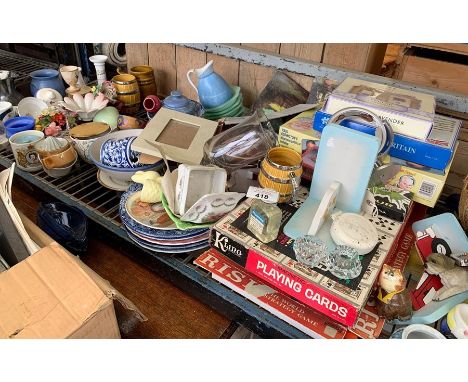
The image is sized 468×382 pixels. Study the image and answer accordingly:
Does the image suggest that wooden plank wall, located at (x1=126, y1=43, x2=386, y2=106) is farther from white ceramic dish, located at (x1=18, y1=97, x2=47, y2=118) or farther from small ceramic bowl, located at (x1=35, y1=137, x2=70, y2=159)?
small ceramic bowl, located at (x1=35, y1=137, x2=70, y2=159)

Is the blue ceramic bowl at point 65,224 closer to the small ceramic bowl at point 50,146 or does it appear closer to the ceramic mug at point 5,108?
the small ceramic bowl at point 50,146

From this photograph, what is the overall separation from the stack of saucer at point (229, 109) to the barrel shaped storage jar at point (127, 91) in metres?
0.28

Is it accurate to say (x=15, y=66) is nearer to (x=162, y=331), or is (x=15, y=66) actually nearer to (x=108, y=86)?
(x=108, y=86)

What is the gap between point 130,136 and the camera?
990 mm

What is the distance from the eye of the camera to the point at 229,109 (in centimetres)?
108

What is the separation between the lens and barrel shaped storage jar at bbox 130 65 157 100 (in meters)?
1.26

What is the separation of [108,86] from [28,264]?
698 millimetres

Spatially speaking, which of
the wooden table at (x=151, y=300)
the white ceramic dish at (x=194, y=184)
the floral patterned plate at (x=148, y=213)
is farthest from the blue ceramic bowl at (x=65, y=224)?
the white ceramic dish at (x=194, y=184)

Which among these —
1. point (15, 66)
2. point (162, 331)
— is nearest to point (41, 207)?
point (162, 331)

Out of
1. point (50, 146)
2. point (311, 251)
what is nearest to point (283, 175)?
point (311, 251)

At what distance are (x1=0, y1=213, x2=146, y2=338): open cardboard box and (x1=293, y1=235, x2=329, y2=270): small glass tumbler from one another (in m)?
0.29

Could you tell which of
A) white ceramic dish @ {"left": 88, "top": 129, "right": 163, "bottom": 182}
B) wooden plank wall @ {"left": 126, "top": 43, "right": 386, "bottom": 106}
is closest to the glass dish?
white ceramic dish @ {"left": 88, "top": 129, "right": 163, "bottom": 182}

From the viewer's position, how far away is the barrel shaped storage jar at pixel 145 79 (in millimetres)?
1258

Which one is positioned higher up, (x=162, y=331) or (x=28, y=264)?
(x=28, y=264)
